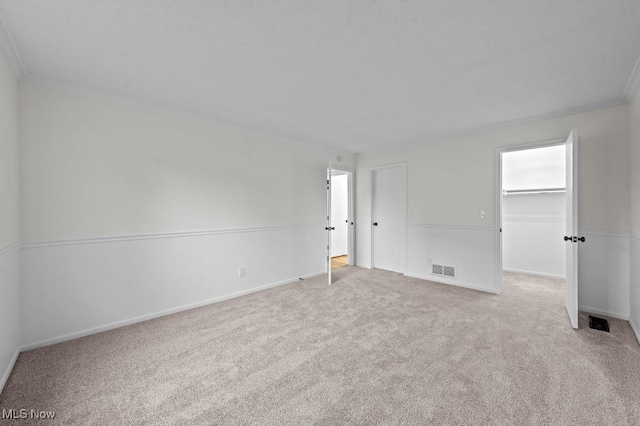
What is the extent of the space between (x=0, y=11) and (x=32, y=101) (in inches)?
40.1

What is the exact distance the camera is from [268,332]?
2652 mm

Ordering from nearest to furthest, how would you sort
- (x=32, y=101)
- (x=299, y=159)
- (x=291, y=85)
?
(x=32, y=101) < (x=291, y=85) < (x=299, y=159)

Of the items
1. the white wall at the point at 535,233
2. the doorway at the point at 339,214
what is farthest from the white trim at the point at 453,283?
the doorway at the point at 339,214

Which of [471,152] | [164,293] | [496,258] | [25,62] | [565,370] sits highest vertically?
[25,62]

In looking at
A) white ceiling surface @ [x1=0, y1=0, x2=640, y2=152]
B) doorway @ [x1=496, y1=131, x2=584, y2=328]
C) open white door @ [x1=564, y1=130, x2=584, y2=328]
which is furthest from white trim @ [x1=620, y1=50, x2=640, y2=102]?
A: doorway @ [x1=496, y1=131, x2=584, y2=328]

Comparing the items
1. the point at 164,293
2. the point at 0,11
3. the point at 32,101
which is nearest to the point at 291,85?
the point at 0,11

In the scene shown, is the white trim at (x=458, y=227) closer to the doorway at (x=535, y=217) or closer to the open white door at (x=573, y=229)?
the open white door at (x=573, y=229)

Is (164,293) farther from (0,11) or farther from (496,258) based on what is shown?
(496,258)

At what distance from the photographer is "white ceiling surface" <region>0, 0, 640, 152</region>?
5.22 ft

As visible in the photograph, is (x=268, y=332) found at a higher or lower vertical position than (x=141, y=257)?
lower

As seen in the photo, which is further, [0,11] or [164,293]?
[164,293]

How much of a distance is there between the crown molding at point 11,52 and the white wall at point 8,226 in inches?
1.7

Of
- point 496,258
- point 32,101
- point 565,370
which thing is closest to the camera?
point 565,370

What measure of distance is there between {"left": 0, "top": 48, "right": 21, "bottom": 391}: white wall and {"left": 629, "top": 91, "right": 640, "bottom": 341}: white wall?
5304mm
